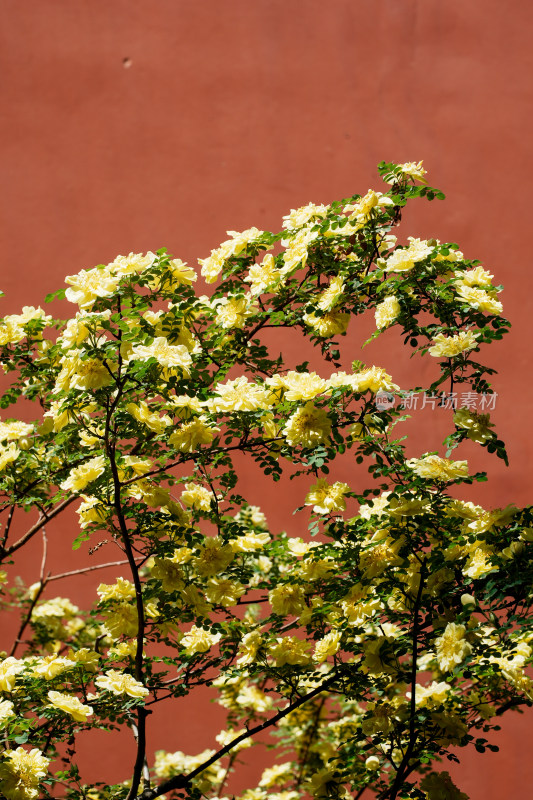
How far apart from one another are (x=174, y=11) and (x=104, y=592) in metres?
3.78

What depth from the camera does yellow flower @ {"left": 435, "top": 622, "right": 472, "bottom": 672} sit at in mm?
1693

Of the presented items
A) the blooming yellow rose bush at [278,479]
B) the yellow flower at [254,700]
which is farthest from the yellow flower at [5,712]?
the yellow flower at [254,700]

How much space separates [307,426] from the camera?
1867 mm

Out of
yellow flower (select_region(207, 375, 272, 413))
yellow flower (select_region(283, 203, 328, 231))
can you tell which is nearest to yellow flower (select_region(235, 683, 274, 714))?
yellow flower (select_region(207, 375, 272, 413))

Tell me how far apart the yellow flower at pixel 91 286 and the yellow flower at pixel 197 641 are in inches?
41.0

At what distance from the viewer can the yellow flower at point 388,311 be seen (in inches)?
75.6

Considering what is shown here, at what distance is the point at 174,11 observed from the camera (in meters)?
4.60

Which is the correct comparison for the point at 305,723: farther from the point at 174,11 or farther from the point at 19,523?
the point at 174,11

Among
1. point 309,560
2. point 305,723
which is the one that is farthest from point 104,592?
point 305,723

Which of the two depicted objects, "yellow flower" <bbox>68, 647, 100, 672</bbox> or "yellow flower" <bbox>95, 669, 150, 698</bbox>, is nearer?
"yellow flower" <bbox>95, 669, 150, 698</bbox>

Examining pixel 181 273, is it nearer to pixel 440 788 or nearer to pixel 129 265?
pixel 129 265

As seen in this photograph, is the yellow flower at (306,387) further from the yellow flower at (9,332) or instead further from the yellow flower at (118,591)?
the yellow flower at (9,332)

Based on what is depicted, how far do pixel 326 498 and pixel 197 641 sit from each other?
1.93 feet

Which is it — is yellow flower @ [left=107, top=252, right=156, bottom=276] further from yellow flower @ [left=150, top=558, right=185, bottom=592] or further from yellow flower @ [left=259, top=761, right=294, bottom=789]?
yellow flower @ [left=259, top=761, right=294, bottom=789]
